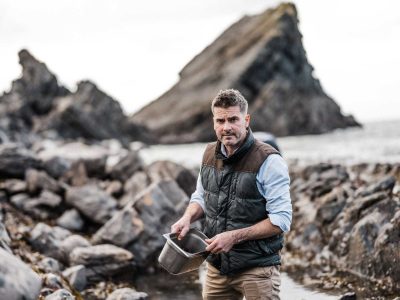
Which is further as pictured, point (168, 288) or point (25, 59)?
point (25, 59)

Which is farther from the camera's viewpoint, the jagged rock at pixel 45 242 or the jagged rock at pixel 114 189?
the jagged rock at pixel 114 189

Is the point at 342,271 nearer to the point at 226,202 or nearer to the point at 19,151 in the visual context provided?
the point at 226,202

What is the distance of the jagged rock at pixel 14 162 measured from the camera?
16.3 metres

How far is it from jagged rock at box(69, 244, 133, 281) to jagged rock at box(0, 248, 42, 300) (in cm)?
551

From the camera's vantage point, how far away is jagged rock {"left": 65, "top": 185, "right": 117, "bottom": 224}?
1351cm

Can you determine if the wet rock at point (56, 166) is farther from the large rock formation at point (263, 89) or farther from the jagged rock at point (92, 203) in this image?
the large rock formation at point (263, 89)

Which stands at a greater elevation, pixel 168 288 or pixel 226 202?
pixel 226 202

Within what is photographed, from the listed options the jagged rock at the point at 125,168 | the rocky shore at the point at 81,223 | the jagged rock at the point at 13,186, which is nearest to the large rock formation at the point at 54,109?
the jagged rock at the point at 125,168

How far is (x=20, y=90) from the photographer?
62969 millimetres

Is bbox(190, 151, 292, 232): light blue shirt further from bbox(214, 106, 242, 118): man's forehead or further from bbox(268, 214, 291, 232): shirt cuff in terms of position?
bbox(214, 106, 242, 118): man's forehead

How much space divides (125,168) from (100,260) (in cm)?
819

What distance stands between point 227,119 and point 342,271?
6098 mm

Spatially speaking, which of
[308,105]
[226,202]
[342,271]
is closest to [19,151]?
[342,271]

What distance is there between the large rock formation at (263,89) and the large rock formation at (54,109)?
32.6 meters
